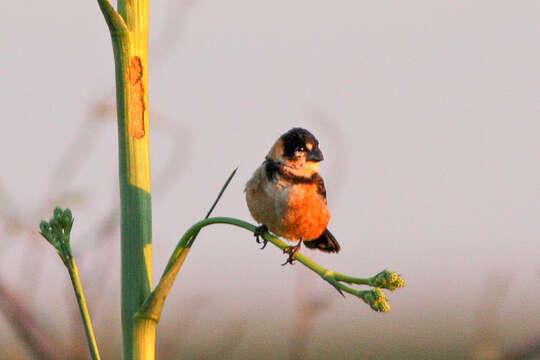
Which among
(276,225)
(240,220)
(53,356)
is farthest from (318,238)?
(53,356)

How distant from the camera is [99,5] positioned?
1424 mm

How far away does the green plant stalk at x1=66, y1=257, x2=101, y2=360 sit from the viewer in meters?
1.28

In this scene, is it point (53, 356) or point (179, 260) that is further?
point (179, 260)

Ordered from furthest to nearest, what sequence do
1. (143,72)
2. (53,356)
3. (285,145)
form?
(285,145), (143,72), (53,356)

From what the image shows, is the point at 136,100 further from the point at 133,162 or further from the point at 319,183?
the point at 319,183

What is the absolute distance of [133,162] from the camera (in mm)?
1421

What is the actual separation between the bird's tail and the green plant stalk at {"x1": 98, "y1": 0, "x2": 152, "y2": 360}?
1.68m

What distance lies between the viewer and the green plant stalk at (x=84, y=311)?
4.20 feet

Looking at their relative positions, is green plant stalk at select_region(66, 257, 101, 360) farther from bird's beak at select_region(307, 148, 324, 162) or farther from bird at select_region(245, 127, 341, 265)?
bird's beak at select_region(307, 148, 324, 162)

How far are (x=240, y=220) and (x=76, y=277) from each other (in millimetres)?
345

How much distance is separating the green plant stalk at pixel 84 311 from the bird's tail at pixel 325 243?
1.76 meters

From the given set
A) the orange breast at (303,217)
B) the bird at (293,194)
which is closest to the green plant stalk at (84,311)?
the bird at (293,194)

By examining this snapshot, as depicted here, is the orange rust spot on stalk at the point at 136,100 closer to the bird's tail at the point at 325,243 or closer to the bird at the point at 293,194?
the bird at the point at 293,194

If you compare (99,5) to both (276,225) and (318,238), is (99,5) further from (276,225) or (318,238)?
(318,238)
